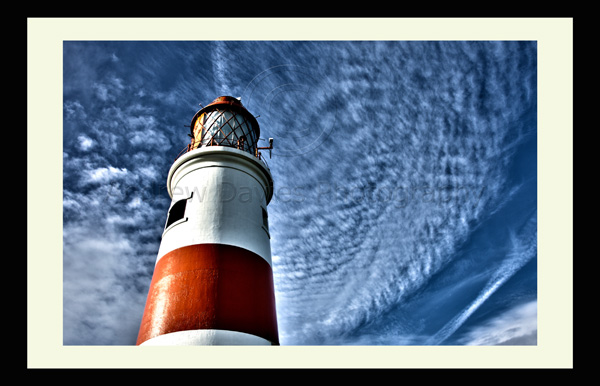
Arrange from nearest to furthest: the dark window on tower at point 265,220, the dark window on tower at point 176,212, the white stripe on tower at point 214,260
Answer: the white stripe on tower at point 214,260
the dark window on tower at point 176,212
the dark window on tower at point 265,220

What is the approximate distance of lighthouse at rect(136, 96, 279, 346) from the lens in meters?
7.21

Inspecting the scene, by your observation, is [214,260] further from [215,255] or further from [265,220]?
[265,220]

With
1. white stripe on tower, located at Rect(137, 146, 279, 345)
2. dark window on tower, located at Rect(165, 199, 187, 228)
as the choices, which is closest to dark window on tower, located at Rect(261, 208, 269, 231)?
white stripe on tower, located at Rect(137, 146, 279, 345)

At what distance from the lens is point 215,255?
315 inches

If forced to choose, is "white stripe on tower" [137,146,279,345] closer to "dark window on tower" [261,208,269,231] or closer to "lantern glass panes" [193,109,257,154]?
"dark window on tower" [261,208,269,231]

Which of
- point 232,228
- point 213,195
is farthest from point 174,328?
point 213,195

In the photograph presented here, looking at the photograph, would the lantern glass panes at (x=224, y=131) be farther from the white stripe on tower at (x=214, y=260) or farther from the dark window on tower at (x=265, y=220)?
the dark window on tower at (x=265, y=220)

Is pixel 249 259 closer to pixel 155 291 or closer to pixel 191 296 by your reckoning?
pixel 191 296

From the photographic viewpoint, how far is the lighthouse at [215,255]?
284 inches

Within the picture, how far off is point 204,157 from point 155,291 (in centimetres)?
389

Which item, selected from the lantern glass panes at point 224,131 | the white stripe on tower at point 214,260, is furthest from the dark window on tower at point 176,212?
the lantern glass panes at point 224,131

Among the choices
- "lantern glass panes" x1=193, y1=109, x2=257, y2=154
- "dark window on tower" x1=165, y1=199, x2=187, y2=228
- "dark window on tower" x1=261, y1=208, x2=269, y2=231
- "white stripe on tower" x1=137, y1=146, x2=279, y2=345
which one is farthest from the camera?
"lantern glass panes" x1=193, y1=109, x2=257, y2=154

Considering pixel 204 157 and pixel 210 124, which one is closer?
pixel 204 157

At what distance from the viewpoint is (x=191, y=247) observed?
8.22 metres
